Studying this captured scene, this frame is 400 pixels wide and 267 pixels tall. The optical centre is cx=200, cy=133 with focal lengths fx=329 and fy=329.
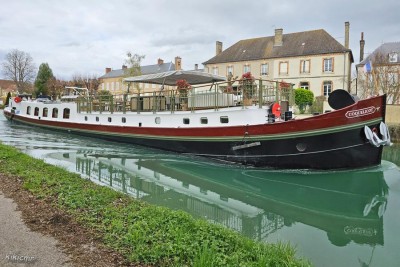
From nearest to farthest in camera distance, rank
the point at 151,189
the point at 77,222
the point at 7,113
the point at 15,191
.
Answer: the point at 77,222, the point at 15,191, the point at 151,189, the point at 7,113

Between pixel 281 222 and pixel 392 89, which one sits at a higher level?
pixel 392 89

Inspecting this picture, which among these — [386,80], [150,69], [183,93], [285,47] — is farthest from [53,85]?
[386,80]

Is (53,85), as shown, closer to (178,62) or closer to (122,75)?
(122,75)

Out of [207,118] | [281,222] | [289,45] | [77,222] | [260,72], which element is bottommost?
[281,222]

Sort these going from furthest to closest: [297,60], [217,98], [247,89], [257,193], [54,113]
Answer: [297,60] < [54,113] < [217,98] < [247,89] < [257,193]

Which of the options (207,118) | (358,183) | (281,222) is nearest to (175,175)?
(207,118)

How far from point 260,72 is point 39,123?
2626cm

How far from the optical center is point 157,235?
4391 mm

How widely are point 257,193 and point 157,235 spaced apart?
5.09 metres

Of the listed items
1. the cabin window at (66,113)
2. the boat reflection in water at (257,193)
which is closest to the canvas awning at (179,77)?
the boat reflection in water at (257,193)

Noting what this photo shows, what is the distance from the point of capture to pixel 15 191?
6.37m

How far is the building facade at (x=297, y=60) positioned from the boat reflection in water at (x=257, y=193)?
2620cm

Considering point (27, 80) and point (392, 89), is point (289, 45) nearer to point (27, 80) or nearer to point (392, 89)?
point (392, 89)

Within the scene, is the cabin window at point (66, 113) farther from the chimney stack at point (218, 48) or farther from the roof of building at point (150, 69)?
the roof of building at point (150, 69)
